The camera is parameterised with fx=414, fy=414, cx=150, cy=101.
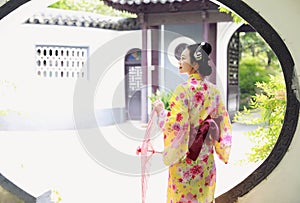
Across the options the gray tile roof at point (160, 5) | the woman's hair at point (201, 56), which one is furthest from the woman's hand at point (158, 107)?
the gray tile roof at point (160, 5)

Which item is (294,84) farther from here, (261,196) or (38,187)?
(38,187)

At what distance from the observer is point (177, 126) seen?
2.34 metres

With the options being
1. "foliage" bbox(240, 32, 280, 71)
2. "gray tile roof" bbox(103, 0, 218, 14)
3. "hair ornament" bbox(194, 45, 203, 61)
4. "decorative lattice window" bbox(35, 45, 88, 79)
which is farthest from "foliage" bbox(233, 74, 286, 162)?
"foliage" bbox(240, 32, 280, 71)

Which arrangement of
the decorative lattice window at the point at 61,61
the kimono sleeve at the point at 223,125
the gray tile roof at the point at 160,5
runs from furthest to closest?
1. the decorative lattice window at the point at 61,61
2. the gray tile roof at the point at 160,5
3. the kimono sleeve at the point at 223,125

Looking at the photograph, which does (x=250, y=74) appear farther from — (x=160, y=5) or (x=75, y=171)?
(x=75, y=171)

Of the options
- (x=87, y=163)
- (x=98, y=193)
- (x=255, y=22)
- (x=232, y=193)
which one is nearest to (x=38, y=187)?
(x=98, y=193)

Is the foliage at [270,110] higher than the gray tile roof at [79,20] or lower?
lower

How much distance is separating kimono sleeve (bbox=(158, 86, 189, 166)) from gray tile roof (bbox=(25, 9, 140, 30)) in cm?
A: 642

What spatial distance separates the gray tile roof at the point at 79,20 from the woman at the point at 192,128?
252 inches

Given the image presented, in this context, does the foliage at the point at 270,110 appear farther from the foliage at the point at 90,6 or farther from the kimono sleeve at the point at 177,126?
the foliage at the point at 90,6

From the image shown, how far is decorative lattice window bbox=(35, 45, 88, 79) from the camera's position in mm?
8516

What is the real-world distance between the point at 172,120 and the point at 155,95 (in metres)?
6.05

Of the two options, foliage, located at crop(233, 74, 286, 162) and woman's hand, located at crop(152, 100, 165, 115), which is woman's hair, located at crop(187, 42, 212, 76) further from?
foliage, located at crop(233, 74, 286, 162)

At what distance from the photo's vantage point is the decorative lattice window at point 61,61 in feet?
27.9
